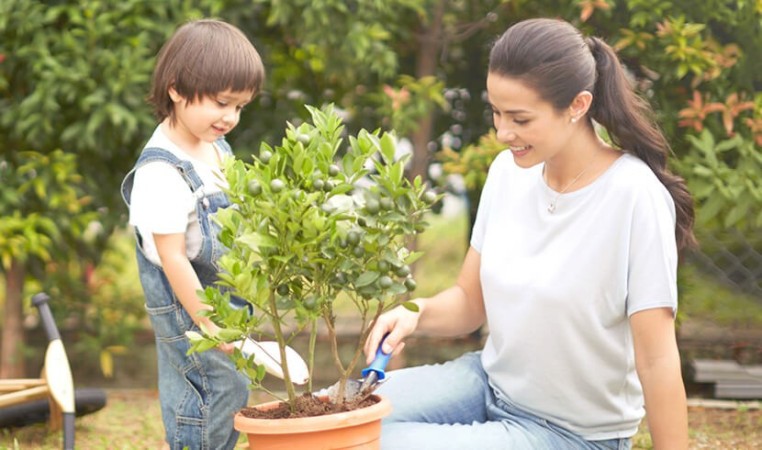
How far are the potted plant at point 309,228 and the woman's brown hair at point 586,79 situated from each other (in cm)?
48

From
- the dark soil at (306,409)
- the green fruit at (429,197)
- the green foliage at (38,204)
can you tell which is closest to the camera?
the green fruit at (429,197)

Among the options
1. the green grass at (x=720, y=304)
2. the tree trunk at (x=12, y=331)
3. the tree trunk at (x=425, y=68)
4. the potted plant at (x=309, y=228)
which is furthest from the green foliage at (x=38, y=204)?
the green grass at (x=720, y=304)

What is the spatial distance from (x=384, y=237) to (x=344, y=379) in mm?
350

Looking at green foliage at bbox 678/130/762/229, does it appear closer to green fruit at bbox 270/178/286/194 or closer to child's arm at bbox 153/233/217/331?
child's arm at bbox 153/233/217/331

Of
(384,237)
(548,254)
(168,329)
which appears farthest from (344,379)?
(168,329)

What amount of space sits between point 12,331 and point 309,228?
292cm

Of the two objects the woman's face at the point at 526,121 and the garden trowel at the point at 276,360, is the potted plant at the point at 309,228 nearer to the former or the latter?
the garden trowel at the point at 276,360

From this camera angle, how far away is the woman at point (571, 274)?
94.0 inches

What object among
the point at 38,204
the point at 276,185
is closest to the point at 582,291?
the point at 276,185

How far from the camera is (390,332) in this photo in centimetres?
248

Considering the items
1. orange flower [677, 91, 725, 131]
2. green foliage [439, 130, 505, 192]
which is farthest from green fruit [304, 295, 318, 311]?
orange flower [677, 91, 725, 131]

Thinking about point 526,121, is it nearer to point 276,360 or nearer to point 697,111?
point 276,360

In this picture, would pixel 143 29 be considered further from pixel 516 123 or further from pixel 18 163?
pixel 516 123

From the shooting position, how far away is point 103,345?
462 cm
